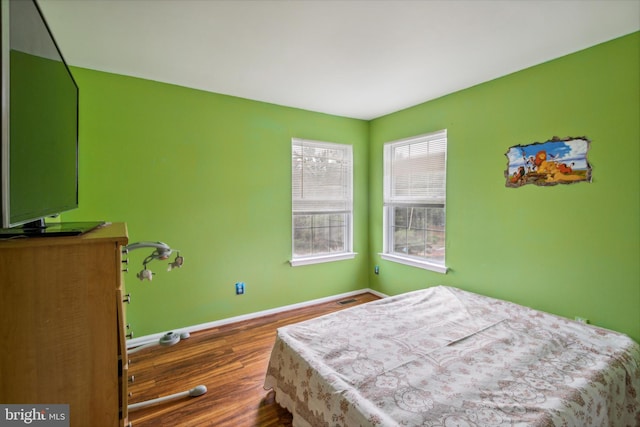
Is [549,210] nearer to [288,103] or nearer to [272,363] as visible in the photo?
[272,363]

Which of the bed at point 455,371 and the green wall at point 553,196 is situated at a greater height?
the green wall at point 553,196

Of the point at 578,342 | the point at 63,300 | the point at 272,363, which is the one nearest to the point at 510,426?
the point at 578,342

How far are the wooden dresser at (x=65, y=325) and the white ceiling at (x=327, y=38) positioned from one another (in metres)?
1.53

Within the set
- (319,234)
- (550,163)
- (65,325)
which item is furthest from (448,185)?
(65,325)

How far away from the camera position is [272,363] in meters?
1.91

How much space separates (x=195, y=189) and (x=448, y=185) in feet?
8.74

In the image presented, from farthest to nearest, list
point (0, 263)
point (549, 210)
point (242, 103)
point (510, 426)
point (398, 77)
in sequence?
point (242, 103) → point (398, 77) → point (549, 210) → point (510, 426) → point (0, 263)

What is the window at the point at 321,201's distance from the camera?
11.6 ft

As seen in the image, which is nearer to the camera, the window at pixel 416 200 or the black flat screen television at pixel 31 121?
the black flat screen television at pixel 31 121

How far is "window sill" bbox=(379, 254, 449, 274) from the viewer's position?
123 inches

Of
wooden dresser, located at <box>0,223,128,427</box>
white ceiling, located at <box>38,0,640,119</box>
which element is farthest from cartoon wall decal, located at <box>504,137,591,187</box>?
wooden dresser, located at <box>0,223,128,427</box>

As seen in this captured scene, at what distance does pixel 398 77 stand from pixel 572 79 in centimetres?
131

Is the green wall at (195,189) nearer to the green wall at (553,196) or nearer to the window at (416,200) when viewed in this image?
the window at (416,200)

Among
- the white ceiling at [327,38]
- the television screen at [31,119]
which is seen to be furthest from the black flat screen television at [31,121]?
the white ceiling at [327,38]
